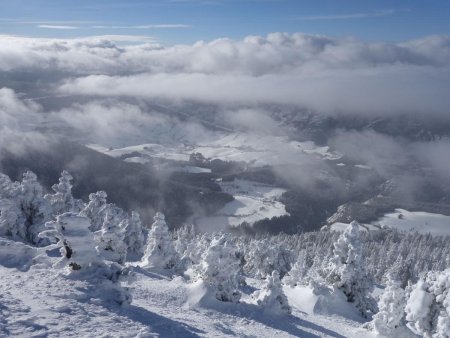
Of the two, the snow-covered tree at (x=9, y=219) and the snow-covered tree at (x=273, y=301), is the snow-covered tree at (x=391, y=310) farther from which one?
the snow-covered tree at (x=9, y=219)

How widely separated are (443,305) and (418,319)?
259 cm

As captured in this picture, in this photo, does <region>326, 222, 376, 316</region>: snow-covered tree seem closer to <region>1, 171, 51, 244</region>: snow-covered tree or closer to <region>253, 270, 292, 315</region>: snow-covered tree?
<region>253, 270, 292, 315</region>: snow-covered tree

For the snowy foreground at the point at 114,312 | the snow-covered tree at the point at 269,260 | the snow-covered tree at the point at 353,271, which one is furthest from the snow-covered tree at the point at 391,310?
the snow-covered tree at the point at 269,260

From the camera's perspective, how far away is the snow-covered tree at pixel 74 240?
2884 cm

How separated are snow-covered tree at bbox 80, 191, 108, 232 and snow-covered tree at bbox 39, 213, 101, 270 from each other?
56113 millimetres

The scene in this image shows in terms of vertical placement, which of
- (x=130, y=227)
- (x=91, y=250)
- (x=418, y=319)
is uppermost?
(x=91, y=250)

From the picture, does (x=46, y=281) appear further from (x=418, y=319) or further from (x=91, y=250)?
(x=418, y=319)

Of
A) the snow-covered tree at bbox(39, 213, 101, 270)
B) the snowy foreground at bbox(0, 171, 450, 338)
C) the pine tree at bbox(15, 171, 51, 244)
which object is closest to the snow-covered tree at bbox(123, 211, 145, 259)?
the snowy foreground at bbox(0, 171, 450, 338)

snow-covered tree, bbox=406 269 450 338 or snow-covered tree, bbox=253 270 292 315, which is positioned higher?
snow-covered tree, bbox=406 269 450 338

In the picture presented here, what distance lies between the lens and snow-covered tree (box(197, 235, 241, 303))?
38188 mm

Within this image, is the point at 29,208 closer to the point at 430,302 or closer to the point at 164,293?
the point at 164,293

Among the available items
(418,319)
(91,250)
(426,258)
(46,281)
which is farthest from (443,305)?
(426,258)

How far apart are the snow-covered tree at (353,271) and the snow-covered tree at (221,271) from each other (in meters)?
18.0

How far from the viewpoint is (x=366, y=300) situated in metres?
52.6
